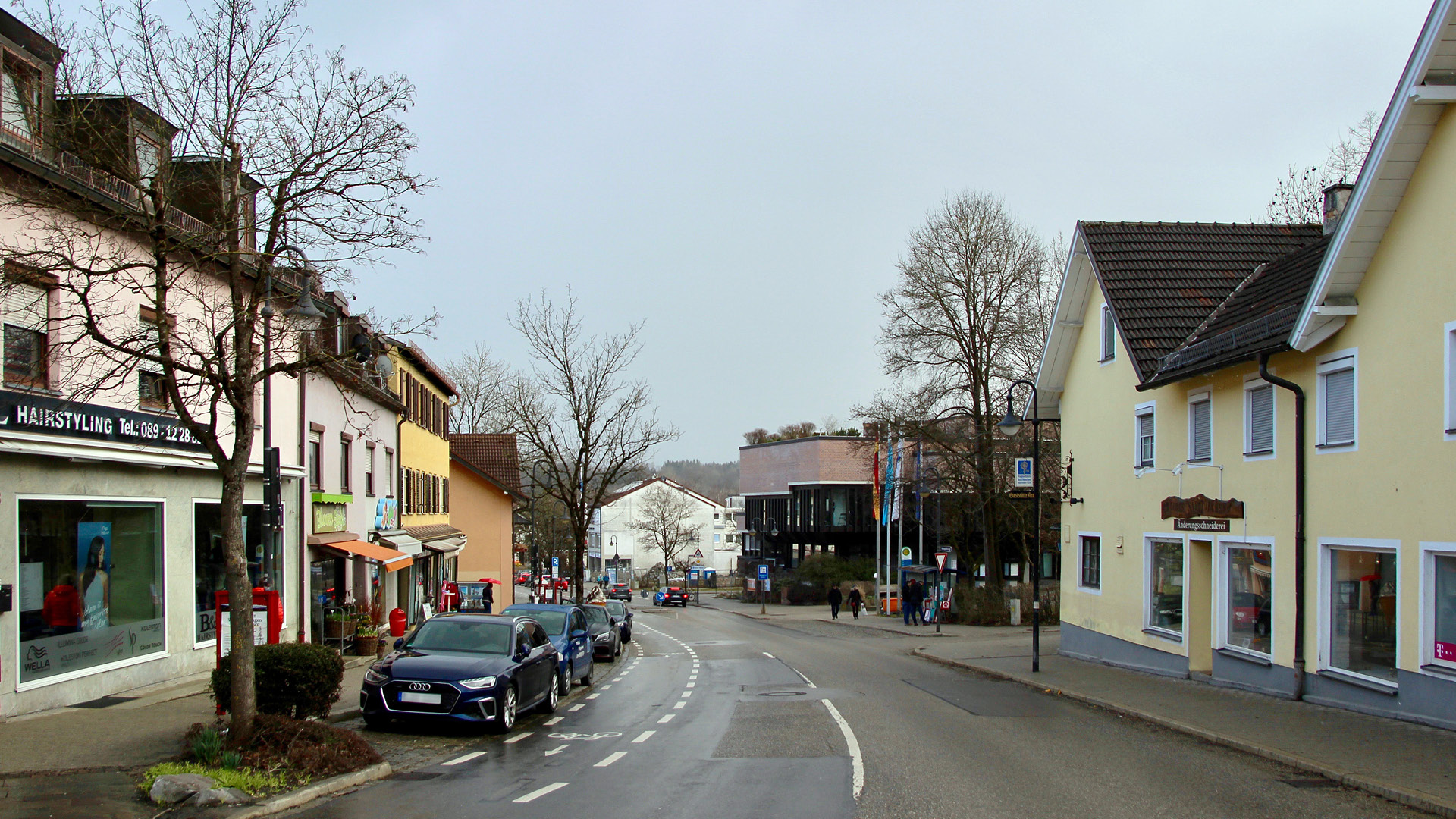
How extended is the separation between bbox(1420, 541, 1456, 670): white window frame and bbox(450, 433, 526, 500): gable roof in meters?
41.8

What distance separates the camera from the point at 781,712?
15992 millimetres

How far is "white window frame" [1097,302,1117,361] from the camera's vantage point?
22469mm

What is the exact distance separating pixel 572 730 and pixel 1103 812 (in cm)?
766

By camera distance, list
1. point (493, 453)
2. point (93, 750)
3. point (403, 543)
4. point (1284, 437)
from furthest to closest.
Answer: point (493, 453)
point (403, 543)
point (1284, 437)
point (93, 750)

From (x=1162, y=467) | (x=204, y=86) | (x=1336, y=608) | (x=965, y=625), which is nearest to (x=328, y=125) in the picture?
(x=204, y=86)

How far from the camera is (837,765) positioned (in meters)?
11.2

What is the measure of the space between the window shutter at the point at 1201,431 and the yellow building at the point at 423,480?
64.5ft

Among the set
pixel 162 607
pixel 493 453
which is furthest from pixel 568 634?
pixel 493 453

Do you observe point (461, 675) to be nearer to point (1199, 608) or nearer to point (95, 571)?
point (95, 571)

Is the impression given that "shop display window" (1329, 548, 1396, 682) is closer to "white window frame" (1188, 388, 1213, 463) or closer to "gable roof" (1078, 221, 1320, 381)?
"white window frame" (1188, 388, 1213, 463)

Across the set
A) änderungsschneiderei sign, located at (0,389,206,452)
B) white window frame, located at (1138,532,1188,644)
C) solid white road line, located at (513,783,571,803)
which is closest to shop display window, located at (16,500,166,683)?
änderungsschneiderei sign, located at (0,389,206,452)

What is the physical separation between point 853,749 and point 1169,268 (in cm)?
1371

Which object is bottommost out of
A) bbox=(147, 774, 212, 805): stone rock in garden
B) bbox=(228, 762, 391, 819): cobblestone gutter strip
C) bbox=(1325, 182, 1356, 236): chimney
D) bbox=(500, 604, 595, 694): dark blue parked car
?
bbox=(500, 604, 595, 694): dark blue parked car

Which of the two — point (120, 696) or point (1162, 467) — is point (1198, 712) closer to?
point (1162, 467)
